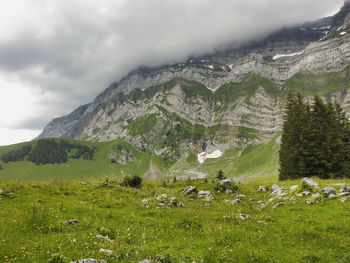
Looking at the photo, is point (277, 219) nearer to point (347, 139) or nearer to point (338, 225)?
point (338, 225)

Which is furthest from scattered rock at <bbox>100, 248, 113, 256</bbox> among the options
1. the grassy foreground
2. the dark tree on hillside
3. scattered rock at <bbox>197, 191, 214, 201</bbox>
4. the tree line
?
the dark tree on hillside

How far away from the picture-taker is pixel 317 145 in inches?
1671

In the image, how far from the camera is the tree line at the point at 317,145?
1607 inches

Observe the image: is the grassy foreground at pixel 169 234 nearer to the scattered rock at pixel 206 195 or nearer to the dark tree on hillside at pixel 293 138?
the scattered rock at pixel 206 195

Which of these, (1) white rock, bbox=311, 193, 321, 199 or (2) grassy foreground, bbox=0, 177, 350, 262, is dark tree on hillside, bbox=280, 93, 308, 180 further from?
(2) grassy foreground, bbox=0, 177, 350, 262

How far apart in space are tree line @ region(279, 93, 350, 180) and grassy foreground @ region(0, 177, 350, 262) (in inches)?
1134

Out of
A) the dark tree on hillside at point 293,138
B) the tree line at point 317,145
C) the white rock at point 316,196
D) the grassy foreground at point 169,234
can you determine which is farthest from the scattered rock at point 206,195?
the dark tree on hillside at point 293,138

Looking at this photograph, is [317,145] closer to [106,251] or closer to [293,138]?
[293,138]

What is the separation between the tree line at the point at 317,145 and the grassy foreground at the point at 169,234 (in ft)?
94.5

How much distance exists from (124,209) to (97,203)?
3.13 meters

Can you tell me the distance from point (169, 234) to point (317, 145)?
43.4 meters

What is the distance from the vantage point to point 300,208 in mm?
17438

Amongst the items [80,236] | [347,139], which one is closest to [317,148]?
[347,139]

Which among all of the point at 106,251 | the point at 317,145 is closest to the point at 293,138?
the point at 317,145
